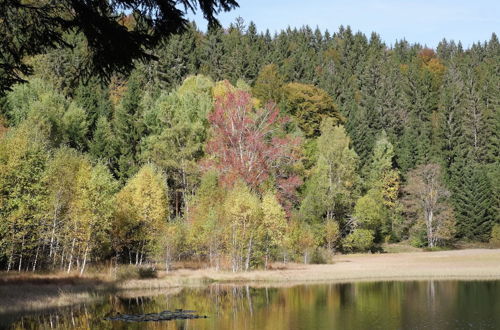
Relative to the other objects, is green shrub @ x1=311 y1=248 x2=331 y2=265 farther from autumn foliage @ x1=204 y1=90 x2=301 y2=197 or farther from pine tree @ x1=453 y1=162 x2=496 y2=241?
pine tree @ x1=453 y1=162 x2=496 y2=241

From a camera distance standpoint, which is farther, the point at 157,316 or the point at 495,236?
the point at 495,236

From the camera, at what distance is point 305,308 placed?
113ft

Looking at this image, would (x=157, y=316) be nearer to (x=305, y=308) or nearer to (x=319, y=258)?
(x=305, y=308)

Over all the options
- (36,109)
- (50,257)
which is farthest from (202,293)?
(36,109)

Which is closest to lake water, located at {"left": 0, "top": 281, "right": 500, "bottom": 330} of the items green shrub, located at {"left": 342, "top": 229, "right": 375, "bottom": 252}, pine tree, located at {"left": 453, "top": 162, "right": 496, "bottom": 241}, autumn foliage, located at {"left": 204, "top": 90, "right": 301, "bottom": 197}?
autumn foliage, located at {"left": 204, "top": 90, "right": 301, "bottom": 197}

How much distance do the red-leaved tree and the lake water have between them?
1996 centimetres

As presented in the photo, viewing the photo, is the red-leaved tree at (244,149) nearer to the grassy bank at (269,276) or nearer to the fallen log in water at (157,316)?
the grassy bank at (269,276)

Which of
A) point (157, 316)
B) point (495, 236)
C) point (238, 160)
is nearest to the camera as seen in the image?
point (157, 316)

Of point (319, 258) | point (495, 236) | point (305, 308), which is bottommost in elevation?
point (305, 308)

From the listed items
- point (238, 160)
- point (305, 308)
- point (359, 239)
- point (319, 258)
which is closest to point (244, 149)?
point (238, 160)

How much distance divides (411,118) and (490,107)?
59.0ft

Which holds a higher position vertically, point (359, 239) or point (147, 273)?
point (359, 239)

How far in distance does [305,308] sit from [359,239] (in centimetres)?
4376

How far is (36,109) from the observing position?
6019 cm
